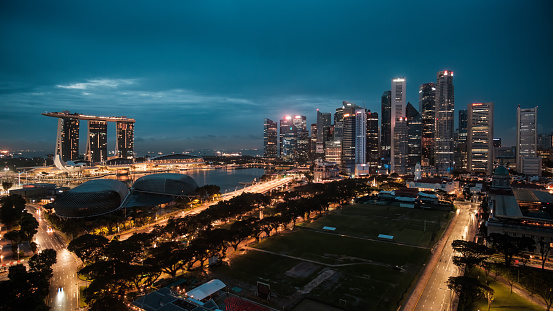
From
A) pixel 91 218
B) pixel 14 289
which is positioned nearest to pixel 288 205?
pixel 91 218

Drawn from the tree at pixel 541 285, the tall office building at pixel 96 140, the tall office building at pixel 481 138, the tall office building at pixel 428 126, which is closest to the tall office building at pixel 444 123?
the tall office building at pixel 481 138

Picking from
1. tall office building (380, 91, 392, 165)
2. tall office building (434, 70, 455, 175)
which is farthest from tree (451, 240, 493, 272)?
tall office building (380, 91, 392, 165)

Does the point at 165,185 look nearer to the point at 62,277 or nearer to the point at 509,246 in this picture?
the point at 62,277

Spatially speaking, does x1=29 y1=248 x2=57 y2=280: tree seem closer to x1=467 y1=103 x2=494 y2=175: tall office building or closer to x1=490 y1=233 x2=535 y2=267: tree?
x1=490 y1=233 x2=535 y2=267: tree

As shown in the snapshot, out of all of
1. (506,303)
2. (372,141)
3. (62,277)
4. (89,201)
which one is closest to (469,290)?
(506,303)

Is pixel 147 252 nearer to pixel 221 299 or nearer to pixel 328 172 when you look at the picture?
pixel 221 299

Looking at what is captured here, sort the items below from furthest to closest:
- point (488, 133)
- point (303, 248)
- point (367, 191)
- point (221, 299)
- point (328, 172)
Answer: point (488, 133)
point (328, 172)
point (367, 191)
point (303, 248)
point (221, 299)

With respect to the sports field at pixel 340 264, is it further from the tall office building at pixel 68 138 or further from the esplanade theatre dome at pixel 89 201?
the tall office building at pixel 68 138
